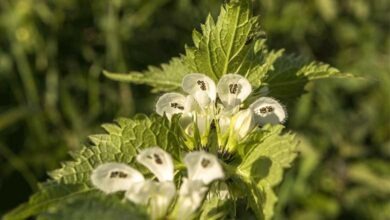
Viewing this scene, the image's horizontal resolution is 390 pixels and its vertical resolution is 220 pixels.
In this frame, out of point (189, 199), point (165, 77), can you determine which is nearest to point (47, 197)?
point (189, 199)

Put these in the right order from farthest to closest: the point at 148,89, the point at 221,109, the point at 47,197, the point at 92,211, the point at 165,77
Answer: the point at 148,89
the point at 165,77
the point at 221,109
the point at 47,197
the point at 92,211

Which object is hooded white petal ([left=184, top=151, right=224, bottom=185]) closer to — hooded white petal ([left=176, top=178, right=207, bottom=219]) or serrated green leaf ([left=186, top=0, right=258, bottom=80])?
hooded white petal ([left=176, top=178, right=207, bottom=219])

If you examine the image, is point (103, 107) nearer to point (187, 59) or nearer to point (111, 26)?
point (111, 26)

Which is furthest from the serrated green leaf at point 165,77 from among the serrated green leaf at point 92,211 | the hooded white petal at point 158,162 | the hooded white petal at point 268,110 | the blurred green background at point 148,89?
the blurred green background at point 148,89

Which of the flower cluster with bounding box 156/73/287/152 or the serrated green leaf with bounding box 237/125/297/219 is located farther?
the flower cluster with bounding box 156/73/287/152

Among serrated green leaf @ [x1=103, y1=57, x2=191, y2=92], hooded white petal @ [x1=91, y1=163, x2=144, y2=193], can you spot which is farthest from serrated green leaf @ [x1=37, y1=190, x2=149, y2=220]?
serrated green leaf @ [x1=103, y1=57, x2=191, y2=92]

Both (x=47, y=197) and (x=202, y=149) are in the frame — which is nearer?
(x=47, y=197)

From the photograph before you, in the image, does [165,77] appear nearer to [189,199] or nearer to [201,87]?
[201,87]
